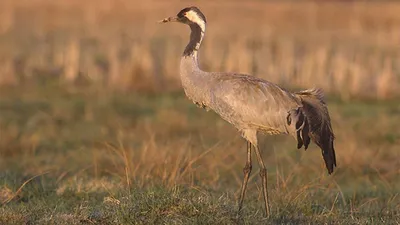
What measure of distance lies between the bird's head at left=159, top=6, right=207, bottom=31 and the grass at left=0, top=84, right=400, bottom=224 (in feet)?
4.29

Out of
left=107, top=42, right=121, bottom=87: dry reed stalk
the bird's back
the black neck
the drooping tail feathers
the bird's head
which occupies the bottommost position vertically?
left=107, top=42, right=121, bottom=87: dry reed stalk

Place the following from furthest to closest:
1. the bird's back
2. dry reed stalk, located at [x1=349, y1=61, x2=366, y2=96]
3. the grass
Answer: dry reed stalk, located at [x1=349, y1=61, x2=366, y2=96], the bird's back, the grass

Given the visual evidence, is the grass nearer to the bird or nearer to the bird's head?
the bird

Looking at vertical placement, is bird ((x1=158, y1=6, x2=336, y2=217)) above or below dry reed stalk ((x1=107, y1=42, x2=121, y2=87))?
above

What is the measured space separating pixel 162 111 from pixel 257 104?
758 cm

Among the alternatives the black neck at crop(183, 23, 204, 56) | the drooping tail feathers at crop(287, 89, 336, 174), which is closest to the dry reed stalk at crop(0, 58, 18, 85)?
the black neck at crop(183, 23, 204, 56)

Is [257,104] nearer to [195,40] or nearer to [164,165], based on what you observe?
[195,40]

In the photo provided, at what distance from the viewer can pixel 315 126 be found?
7.05m

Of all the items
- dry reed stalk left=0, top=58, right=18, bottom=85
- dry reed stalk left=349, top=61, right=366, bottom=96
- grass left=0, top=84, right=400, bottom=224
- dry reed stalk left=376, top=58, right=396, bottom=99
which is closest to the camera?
grass left=0, top=84, right=400, bottom=224

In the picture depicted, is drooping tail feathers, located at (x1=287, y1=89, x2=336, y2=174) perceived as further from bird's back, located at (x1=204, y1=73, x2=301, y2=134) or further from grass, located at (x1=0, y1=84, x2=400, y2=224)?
grass, located at (x1=0, y1=84, x2=400, y2=224)

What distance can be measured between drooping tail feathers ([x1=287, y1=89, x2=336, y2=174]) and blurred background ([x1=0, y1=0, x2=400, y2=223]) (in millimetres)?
573

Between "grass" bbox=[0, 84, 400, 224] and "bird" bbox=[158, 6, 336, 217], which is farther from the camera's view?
"bird" bbox=[158, 6, 336, 217]

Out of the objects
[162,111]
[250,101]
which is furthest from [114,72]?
[250,101]

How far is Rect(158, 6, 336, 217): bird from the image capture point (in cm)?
701
